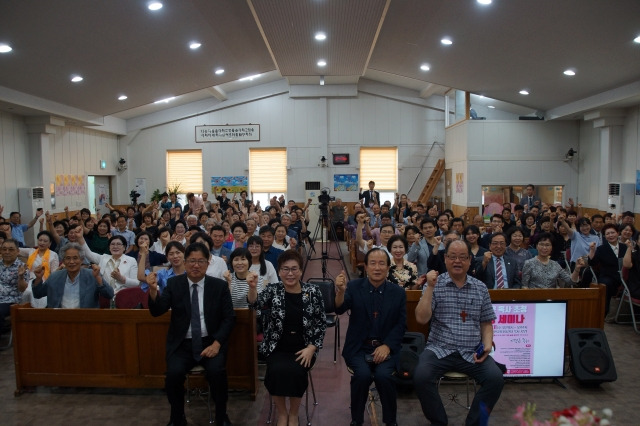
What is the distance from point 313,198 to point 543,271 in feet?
34.4

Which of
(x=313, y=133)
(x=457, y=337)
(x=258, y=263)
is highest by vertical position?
(x=313, y=133)

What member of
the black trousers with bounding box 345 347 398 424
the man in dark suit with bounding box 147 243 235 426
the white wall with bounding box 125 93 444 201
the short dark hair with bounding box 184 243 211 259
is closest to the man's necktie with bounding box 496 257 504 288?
the black trousers with bounding box 345 347 398 424

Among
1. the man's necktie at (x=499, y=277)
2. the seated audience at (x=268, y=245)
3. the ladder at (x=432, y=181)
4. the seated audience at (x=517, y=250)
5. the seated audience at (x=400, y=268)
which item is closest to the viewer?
the seated audience at (x=400, y=268)

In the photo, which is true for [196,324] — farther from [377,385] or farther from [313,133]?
[313,133]

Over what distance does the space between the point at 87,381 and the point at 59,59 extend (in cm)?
608

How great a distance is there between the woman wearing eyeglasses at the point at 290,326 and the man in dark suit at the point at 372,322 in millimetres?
209

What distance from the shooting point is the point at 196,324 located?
139 inches

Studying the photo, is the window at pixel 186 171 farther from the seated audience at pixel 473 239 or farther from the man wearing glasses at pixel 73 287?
the seated audience at pixel 473 239

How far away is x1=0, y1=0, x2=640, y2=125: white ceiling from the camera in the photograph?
22.5ft

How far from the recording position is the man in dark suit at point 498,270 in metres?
4.64

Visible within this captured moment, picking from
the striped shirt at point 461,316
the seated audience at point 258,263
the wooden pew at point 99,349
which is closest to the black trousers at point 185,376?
the wooden pew at point 99,349

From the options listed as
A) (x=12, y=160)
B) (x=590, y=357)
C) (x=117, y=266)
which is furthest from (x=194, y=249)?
(x=12, y=160)

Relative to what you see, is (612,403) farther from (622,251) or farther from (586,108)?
(586,108)

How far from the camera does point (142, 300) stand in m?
4.46
